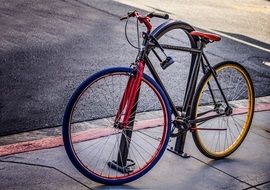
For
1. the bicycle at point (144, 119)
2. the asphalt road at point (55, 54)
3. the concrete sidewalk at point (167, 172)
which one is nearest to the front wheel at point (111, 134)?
the bicycle at point (144, 119)

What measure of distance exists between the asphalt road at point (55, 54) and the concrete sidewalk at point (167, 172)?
0.84m

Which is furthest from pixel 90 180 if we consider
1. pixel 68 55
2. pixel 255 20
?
pixel 255 20

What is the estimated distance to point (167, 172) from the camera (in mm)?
4426

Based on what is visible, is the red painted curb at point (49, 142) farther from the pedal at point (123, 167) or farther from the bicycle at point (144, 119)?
the pedal at point (123, 167)

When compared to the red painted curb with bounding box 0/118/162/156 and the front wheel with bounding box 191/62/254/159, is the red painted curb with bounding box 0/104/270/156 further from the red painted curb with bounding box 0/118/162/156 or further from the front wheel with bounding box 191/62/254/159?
the front wheel with bounding box 191/62/254/159

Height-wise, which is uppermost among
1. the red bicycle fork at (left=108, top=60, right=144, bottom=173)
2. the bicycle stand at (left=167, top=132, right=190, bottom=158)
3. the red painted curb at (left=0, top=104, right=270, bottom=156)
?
the red bicycle fork at (left=108, top=60, right=144, bottom=173)

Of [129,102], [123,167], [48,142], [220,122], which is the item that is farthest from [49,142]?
[220,122]

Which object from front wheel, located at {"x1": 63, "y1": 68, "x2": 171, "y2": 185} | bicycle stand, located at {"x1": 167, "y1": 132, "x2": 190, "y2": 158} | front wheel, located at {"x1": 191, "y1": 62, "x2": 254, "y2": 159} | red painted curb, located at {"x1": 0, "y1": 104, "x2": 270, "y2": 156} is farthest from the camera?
bicycle stand, located at {"x1": 167, "y1": 132, "x2": 190, "y2": 158}

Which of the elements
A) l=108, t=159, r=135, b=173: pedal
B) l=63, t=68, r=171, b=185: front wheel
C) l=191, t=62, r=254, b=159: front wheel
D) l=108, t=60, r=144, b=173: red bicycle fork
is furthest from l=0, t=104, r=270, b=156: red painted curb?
l=108, t=60, r=144, b=173: red bicycle fork

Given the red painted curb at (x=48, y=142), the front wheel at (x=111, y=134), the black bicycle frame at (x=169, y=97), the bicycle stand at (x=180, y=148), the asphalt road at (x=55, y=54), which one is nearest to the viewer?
the front wheel at (x=111, y=134)

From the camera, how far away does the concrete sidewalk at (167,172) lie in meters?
3.94

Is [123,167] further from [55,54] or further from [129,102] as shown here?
[55,54]

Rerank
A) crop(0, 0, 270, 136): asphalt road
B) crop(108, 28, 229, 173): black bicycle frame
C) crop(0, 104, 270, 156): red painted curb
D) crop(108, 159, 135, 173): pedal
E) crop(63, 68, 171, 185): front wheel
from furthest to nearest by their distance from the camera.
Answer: crop(0, 0, 270, 136): asphalt road → crop(0, 104, 270, 156): red painted curb → crop(108, 159, 135, 173): pedal → crop(108, 28, 229, 173): black bicycle frame → crop(63, 68, 171, 185): front wheel

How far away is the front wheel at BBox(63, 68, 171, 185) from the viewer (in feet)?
12.6
